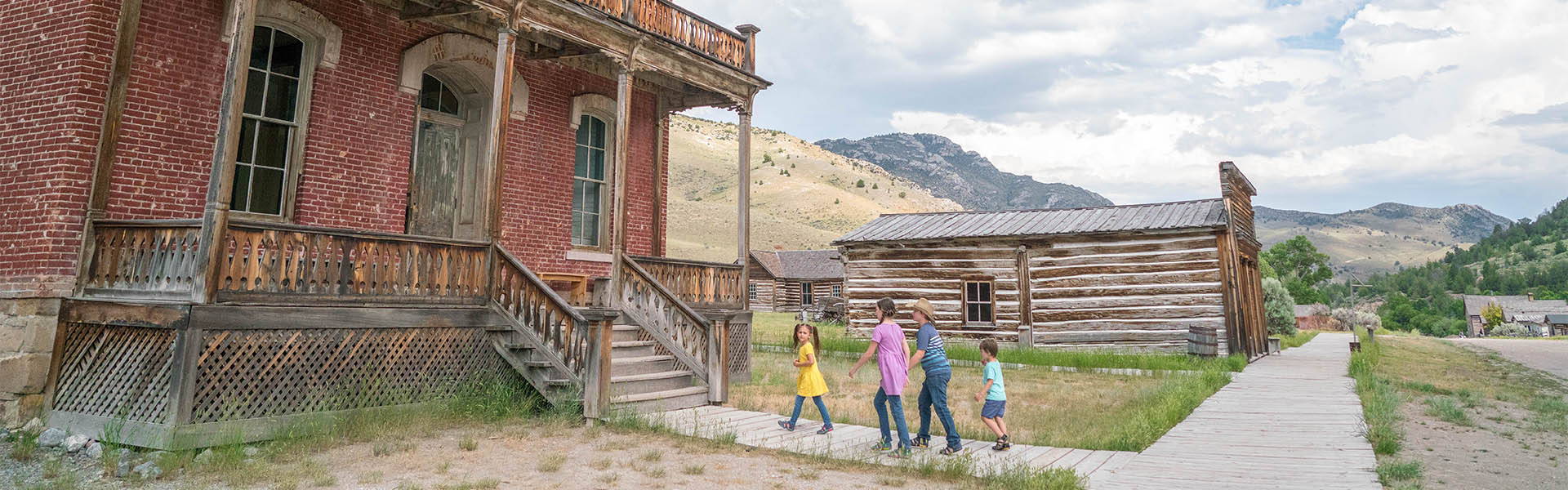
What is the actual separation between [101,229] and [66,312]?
0.80m

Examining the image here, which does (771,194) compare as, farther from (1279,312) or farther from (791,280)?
(1279,312)

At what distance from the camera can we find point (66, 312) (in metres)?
7.41

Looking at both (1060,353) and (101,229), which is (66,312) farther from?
(1060,353)

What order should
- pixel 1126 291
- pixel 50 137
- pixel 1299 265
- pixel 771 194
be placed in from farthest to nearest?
pixel 771 194 → pixel 1299 265 → pixel 1126 291 → pixel 50 137

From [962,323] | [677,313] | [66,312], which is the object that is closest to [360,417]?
[66,312]

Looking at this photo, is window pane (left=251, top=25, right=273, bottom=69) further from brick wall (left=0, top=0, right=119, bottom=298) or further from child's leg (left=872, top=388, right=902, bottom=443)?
child's leg (left=872, top=388, right=902, bottom=443)

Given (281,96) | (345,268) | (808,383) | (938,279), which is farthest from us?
(938,279)

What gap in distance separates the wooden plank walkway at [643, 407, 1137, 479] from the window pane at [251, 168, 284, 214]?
4.93 meters

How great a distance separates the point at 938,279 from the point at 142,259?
17315 mm

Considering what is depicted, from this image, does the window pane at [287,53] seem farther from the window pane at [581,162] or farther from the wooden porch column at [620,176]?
the window pane at [581,162]

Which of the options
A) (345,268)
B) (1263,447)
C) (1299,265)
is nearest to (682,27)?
(345,268)

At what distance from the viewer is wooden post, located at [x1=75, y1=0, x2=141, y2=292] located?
24.7 ft

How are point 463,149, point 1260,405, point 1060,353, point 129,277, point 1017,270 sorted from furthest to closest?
point 1017,270, point 1060,353, point 463,149, point 1260,405, point 129,277

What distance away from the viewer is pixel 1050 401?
11.1m
